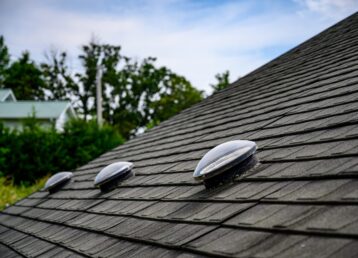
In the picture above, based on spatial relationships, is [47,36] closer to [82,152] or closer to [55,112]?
[55,112]

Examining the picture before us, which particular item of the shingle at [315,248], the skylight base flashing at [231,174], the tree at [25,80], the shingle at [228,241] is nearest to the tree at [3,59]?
the tree at [25,80]

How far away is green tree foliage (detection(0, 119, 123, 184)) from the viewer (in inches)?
606

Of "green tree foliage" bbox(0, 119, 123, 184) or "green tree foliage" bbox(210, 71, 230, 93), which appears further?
"green tree foliage" bbox(210, 71, 230, 93)

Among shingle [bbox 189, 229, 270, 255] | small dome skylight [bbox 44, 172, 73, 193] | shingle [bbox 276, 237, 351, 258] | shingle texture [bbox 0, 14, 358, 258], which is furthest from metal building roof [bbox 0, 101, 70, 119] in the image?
shingle [bbox 276, 237, 351, 258]

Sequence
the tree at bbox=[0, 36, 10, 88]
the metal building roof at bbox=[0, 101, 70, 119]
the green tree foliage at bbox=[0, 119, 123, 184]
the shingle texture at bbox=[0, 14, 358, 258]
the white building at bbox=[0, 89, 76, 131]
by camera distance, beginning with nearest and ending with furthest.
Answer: the shingle texture at bbox=[0, 14, 358, 258] → the green tree foliage at bbox=[0, 119, 123, 184] → the white building at bbox=[0, 89, 76, 131] → the metal building roof at bbox=[0, 101, 70, 119] → the tree at bbox=[0, 36, 10, 88]

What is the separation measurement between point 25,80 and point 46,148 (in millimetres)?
28822

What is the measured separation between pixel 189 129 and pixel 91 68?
1443 inches

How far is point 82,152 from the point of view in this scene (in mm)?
16953

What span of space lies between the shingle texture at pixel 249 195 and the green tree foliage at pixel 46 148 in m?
11.7

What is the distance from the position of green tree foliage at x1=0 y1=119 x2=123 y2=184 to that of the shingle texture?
11731 millimetres

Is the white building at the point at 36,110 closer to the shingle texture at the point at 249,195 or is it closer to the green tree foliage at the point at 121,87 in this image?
the green tree foliage at the point at 121,87

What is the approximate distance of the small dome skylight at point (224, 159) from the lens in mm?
2047

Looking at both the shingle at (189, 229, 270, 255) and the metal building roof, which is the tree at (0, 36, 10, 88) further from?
the shingle at (189, 229, 270, 255)

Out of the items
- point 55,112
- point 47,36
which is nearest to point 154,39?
point 47,36
